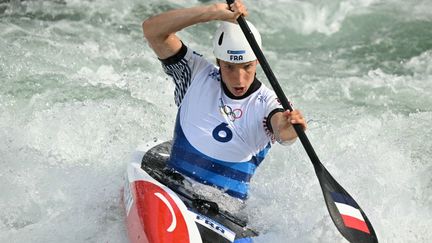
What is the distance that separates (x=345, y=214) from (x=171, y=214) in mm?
952

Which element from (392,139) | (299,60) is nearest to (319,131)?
(392,139)

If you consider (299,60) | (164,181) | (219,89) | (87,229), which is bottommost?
(299,60)

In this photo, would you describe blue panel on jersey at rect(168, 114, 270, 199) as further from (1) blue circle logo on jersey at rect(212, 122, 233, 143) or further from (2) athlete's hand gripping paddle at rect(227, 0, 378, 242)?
(2) athlete's hand gripping paddle at rect(227, 0, 378, 242)

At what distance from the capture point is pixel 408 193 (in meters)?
5.34

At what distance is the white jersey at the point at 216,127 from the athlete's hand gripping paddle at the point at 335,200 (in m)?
0.18

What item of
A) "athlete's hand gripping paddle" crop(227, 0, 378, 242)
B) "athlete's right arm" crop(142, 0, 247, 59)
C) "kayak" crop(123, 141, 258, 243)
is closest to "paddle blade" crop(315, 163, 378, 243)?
"athlete's hand gripping paddle" crop(227, 0, 378, 242)

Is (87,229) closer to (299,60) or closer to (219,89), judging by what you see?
(219,89)

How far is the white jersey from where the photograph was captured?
407 cm

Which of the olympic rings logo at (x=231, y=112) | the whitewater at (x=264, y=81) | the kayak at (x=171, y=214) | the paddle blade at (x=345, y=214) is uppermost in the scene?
the olympic rings logo at (x=231, y=112)

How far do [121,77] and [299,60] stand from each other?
6.90 ft

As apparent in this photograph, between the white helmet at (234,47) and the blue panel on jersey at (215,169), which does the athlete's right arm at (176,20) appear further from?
the blue panel on jersey at (215,169)

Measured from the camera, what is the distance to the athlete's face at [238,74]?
3.95m

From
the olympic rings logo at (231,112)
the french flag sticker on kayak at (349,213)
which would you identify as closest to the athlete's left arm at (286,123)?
the olympic rings logo at (231,112)

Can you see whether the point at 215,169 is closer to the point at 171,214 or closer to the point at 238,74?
the point at 171,214
